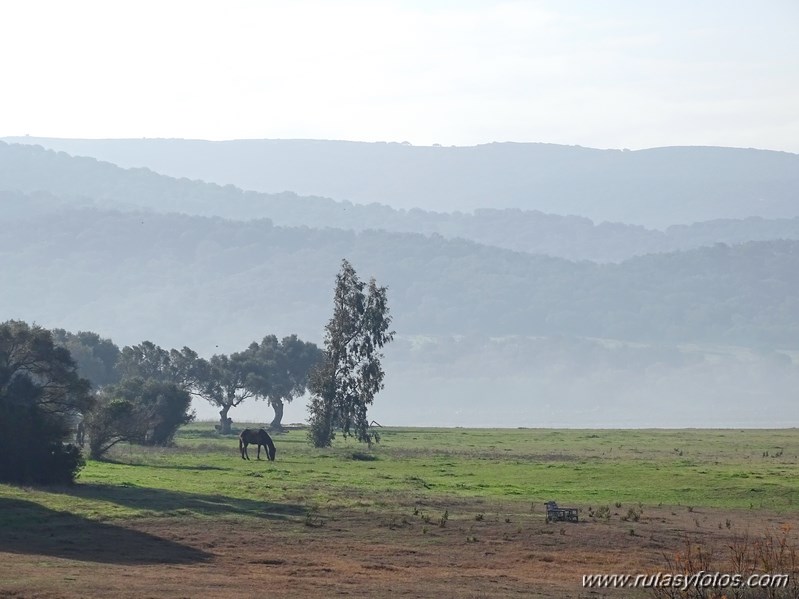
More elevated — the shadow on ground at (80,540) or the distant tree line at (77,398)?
the distant tree line at (77,398)

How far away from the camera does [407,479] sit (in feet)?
189

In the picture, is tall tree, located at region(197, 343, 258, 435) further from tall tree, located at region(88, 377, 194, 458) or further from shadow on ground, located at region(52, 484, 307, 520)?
shadow on ground, located at region(52, 484, 307, 520)

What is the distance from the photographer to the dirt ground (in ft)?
107

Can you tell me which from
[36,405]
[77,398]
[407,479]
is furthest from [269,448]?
[36,405]


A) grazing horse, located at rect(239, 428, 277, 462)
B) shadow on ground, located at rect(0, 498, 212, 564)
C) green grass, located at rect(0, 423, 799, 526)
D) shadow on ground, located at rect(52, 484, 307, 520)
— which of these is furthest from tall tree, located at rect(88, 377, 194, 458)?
shadow on ground, located at rect(0, 498, 212, 564)

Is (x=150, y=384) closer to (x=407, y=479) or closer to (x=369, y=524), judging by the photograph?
(x=407, y=479)

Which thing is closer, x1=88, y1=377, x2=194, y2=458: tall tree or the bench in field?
the bench in field

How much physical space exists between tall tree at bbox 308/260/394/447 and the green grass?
3.81 meters

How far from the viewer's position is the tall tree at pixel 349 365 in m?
91.2

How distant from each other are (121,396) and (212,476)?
101ft

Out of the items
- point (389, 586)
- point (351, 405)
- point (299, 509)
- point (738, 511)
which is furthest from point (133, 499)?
point (351, 405)

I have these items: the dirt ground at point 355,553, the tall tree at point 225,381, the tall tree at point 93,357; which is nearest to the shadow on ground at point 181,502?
the dirt ground at point 355,553

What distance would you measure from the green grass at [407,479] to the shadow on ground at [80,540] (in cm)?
101

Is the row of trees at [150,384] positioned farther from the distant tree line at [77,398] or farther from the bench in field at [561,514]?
the bench in field at [561,514]
